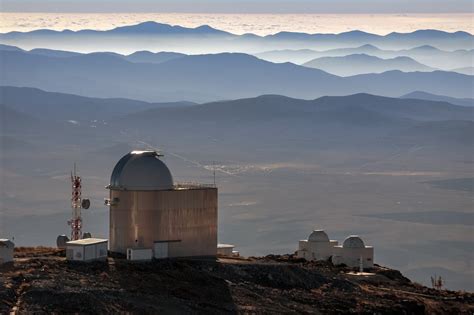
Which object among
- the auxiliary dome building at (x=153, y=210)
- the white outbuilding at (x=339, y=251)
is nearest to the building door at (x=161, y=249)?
the auxiliary dome building at (x=153, y=210)

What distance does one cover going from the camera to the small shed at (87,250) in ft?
189

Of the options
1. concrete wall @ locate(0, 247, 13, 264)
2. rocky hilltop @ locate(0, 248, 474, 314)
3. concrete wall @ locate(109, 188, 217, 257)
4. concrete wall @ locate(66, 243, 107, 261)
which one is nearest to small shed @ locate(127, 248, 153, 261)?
rocky hilltop @ locate(0, 248, 474, 314)

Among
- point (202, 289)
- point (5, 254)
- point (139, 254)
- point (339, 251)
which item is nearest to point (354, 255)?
point (339, 251)

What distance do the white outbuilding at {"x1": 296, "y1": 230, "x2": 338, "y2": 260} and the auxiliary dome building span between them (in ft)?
33.6

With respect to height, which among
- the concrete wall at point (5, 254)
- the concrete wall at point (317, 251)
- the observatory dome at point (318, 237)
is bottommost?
the concrete wall at point (5, 254)

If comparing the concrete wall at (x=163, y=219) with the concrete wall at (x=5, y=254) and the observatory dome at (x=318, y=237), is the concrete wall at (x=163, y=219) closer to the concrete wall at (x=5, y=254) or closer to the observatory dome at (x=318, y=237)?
the concrete wall at (x=5, y=254)

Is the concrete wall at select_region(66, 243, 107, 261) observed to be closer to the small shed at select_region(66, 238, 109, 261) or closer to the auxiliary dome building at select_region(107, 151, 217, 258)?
the small shed at select_region(66, 238, 109, 261)

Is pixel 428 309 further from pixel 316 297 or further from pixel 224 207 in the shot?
pixel 224 207

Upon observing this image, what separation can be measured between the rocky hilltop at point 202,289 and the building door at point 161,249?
0.80 metres

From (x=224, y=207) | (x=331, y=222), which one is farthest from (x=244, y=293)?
(x=224, y=207)

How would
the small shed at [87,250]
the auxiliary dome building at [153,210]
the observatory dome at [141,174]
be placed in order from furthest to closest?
the observatory dome at [141,174], the auxiliary dome building at [153,210], the small shed at [87,250]

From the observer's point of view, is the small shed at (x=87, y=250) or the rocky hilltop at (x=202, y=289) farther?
the small shed at (x=87, y=250)

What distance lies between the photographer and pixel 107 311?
5094cm

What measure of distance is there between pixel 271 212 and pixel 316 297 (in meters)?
121
